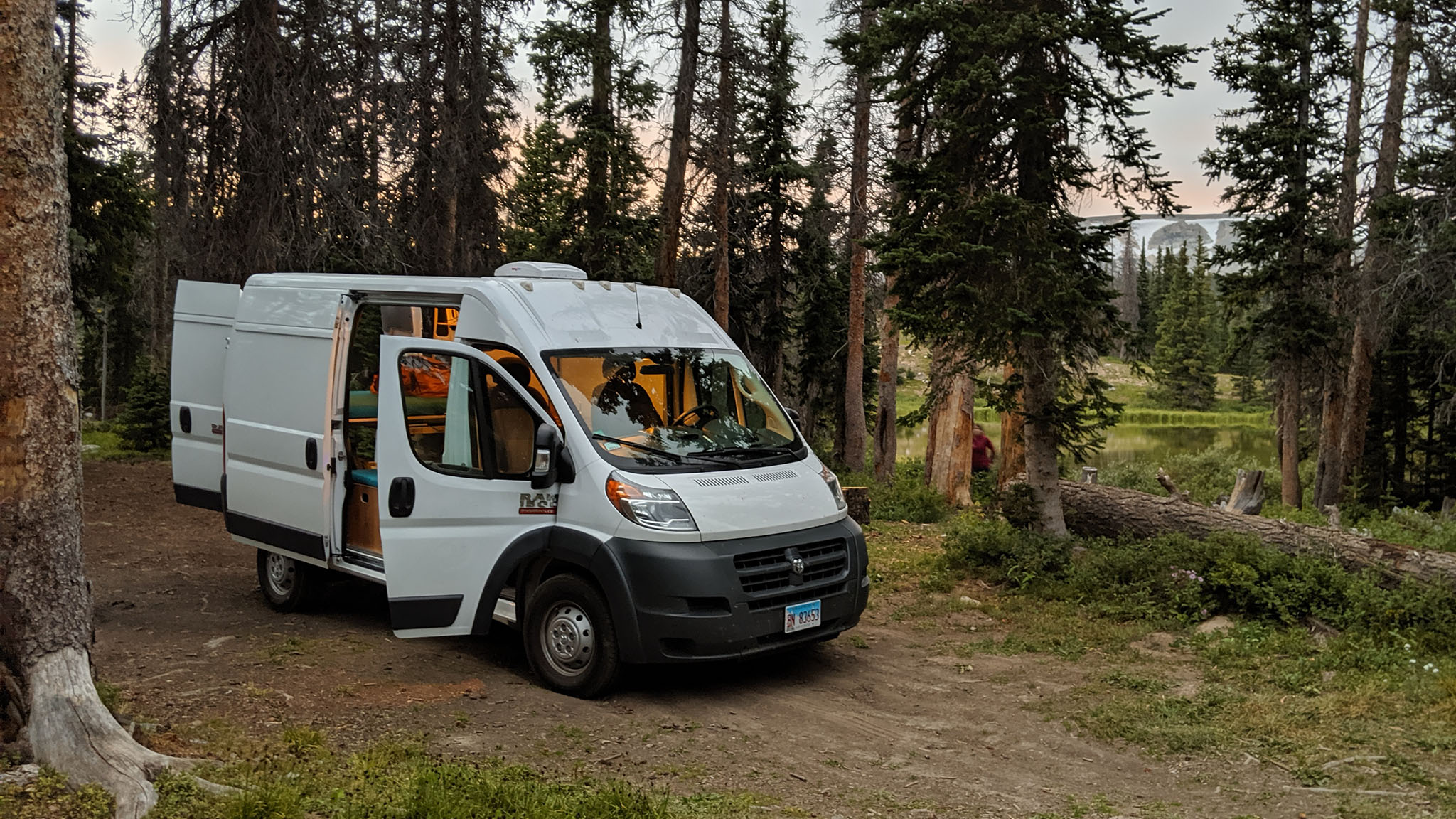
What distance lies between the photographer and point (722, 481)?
7133 millimetres

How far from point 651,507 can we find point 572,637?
1085 mm

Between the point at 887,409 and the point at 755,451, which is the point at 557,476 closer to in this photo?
the point at 755,451

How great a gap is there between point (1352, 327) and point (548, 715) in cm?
2171

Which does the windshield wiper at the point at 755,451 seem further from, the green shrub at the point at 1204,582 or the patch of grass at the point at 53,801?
the patch of grass at the point at 53,801

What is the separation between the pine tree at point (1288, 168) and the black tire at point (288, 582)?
62.1 ft

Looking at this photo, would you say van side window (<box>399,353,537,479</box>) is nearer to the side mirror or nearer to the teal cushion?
the side mirror

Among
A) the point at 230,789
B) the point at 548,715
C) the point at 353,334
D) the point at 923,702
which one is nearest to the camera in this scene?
the point at 230,789

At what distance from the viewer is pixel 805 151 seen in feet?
74.5

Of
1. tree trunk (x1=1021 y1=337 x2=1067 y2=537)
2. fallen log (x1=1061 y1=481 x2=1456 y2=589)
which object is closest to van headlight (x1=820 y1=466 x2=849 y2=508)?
tree trunk (x1=1021 y1=337 x2=1067 y2=537)

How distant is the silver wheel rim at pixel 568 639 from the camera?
702 centimetres

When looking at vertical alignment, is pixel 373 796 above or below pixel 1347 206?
below

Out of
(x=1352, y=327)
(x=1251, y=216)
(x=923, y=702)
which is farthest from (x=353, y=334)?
(x=1352, y=327)

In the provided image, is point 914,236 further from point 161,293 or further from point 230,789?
point 161,293

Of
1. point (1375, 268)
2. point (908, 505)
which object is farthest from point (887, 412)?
point (1375, 268)
